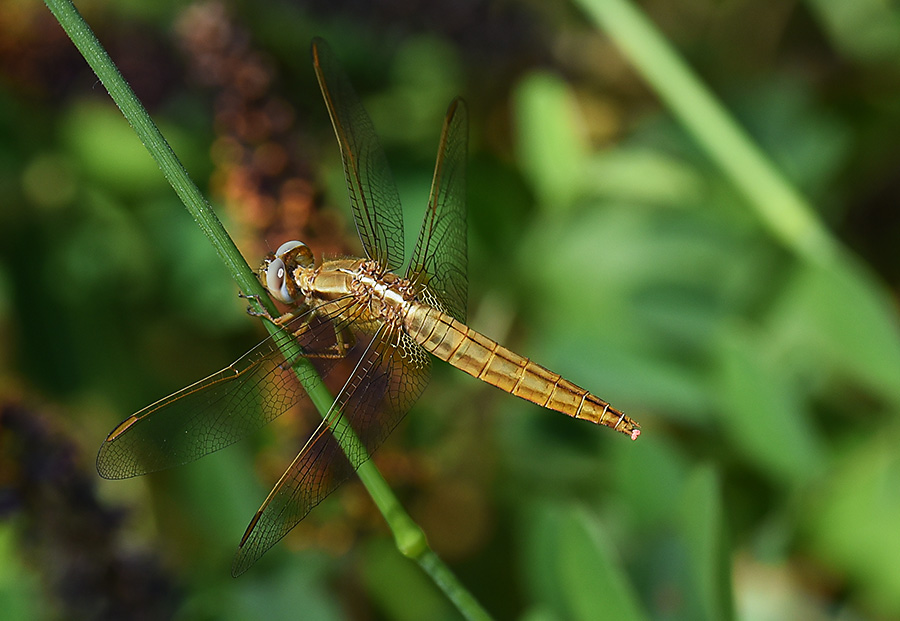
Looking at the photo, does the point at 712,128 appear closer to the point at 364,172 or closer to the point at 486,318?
the point at 486,318

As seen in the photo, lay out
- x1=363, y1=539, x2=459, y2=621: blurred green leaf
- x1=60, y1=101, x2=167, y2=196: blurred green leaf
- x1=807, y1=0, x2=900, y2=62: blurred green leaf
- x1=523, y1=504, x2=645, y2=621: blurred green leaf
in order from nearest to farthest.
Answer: x1=523, y1=504, x2=645, y2=621: blurred green leaf → x1=363, y1=539, x2=459, y2=621: blurred green leaf → x1=60, y1=101, x2=167, y2=196: blurred green leaf → x1=807, y1=0, x2=900, y2=62: blurred green leaf

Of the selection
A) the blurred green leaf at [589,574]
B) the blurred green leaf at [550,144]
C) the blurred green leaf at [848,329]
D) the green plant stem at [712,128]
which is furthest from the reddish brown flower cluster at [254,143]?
the blurred green leaf at [848,329]

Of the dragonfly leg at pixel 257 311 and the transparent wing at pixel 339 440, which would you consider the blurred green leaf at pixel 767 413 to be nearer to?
the transparent wing at pixel 339 440

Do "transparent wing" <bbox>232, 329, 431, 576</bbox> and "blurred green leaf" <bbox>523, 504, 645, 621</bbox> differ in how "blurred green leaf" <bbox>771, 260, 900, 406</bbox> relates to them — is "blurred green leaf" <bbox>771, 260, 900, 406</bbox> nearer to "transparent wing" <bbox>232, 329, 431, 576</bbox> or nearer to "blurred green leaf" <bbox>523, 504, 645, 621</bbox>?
"blurred green leaf" <bbox>523, 504, 645, 621</bbox>

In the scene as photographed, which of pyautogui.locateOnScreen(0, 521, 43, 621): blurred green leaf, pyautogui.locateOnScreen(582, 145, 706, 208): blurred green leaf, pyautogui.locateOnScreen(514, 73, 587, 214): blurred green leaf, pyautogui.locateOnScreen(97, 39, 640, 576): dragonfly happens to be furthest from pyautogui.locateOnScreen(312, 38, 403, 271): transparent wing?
pyautogui.locateOnScreen(0, 521, 43, 621): blurred green leaf

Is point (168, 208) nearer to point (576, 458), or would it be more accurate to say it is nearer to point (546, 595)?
point (576, 458)

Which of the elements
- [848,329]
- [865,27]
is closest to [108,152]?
[848,329]
